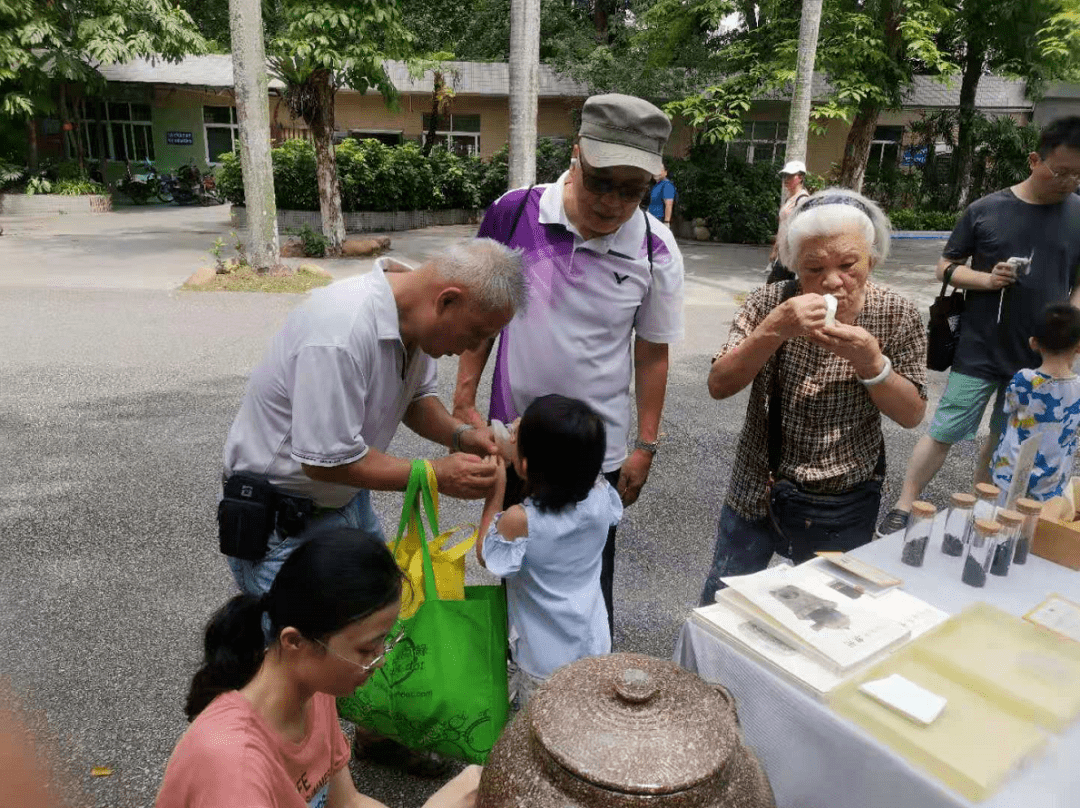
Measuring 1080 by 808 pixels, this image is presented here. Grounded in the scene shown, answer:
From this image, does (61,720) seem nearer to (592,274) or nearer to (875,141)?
(592,274)

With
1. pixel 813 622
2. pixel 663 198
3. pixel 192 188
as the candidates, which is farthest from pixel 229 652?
pixel 192 188

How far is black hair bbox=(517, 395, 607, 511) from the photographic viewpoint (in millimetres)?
1974

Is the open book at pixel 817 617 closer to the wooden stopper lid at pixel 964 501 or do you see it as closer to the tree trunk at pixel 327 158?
the wooden stopper lid at pixel 964 501

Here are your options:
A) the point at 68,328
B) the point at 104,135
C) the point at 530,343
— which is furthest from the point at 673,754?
the point at 104,135

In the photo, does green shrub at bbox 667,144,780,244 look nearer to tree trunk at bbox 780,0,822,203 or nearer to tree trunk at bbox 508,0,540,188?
tree trunk at bbox 780,0,822,203

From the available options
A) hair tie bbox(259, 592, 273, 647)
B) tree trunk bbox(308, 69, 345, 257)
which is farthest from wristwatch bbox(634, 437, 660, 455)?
tree trunk bbox(308, 69, 345, 257)

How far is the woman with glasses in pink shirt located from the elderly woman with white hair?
3.91 feet

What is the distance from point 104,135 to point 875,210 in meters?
27.5

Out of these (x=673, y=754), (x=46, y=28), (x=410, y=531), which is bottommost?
(x=410, y=531)

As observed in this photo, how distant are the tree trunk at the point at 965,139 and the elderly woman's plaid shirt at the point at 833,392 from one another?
18954 mm

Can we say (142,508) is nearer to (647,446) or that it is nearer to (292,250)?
(647,446)

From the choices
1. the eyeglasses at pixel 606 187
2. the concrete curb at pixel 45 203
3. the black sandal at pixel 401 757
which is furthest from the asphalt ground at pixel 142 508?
the concrete curb at pixel 45 203

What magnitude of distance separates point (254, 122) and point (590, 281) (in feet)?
28.2

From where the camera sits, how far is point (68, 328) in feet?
25.7
